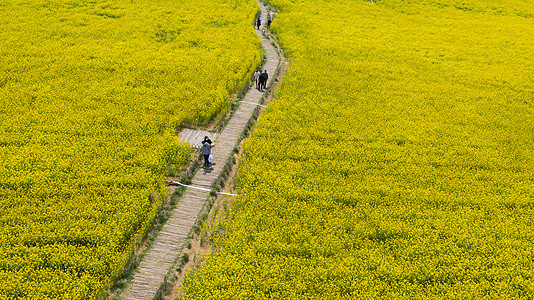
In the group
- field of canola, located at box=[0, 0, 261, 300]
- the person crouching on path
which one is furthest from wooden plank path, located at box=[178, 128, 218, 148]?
the person crouching on path

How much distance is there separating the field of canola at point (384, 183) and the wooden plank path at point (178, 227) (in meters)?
1.28

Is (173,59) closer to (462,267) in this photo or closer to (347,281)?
(347,281)

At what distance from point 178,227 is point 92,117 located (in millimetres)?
9590

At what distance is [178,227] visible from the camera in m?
14.8

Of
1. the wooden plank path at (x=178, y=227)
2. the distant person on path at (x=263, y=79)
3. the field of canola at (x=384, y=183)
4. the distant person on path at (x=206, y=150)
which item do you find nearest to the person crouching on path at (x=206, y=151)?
the distant person on path at (x=206, y=150)

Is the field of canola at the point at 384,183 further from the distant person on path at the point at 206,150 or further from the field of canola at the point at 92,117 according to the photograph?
the field of canola at the point at 92,117

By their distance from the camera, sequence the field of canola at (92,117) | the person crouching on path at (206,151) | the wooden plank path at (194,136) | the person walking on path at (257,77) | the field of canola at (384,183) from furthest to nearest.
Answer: the person walking on path at (257,77) < the wooden plank path at (194,136) < the person crouching on path at (206,151) < the field of canola at (384,183) < the field of canola at (92,117)

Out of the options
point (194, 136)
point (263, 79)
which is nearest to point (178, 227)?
point (194, 136)

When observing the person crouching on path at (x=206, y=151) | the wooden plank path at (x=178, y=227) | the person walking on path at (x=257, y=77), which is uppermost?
the person walking on path at (x=257, y=77)

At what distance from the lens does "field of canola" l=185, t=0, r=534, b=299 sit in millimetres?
13070

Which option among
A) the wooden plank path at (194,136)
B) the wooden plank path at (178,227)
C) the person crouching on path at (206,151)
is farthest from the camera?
the wooden plank path at (194,136)

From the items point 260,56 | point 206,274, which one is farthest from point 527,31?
point 206,274

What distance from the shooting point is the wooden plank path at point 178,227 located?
12.5 m

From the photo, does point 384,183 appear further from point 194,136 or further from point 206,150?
point 194,136
